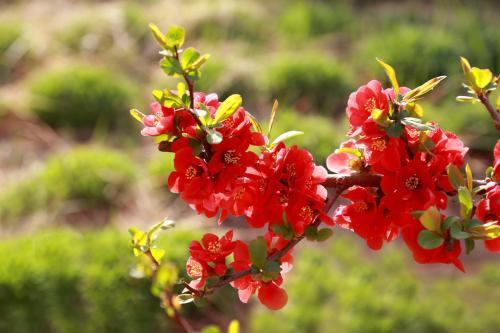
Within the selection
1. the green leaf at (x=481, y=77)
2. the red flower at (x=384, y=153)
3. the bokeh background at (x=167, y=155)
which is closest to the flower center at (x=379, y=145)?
the red flower at (x=384, y=153)

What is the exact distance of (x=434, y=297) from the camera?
2000 millimetres

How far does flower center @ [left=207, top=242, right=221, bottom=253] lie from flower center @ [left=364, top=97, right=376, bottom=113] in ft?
0.60

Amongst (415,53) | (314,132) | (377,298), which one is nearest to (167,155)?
(314,132)

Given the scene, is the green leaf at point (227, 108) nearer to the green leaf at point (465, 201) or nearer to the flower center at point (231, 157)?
the flower center at point (231, 157)

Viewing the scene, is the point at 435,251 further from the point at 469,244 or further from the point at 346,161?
the point at 346,161

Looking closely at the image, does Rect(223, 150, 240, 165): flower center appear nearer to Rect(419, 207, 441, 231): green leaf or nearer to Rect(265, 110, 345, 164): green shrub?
Rect(419, 207, 441, 231): green leaf

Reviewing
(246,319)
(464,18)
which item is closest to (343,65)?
(464,18)

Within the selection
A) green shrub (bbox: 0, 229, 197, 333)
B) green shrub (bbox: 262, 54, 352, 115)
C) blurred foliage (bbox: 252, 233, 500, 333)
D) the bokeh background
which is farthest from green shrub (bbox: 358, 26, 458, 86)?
green shrub (bbox: 0, 229, 197, 333)

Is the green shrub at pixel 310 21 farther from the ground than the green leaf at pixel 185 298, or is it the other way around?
the green leaf at pixel 185 298

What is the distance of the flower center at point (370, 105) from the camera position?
0.60 metres

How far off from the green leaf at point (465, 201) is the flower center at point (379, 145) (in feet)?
0.25

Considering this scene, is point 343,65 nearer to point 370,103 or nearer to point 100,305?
point 100,305

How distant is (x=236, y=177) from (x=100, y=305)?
4.43ft

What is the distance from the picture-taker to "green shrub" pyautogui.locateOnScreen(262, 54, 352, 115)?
292cm
